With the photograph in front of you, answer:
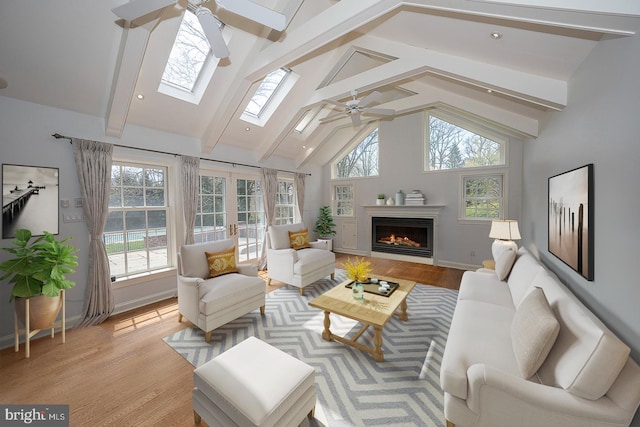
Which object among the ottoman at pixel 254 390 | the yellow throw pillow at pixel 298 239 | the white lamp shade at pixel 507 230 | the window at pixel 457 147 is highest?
the window at pixel 457 147

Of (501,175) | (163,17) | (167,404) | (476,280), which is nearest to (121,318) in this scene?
(167,404)

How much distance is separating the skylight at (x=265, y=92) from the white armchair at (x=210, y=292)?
2.67m

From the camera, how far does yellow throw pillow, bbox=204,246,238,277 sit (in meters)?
3.17

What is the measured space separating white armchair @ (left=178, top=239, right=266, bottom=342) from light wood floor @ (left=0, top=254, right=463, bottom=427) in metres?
0.38

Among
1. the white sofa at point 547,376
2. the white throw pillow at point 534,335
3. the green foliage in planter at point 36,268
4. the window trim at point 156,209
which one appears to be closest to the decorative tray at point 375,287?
the white sofa at point 547,376

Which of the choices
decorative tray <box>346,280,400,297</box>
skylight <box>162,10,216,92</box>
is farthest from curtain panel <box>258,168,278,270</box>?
decorative tray <box>346,280,400,297</box>

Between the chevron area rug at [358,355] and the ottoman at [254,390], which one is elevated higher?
the ottoman at [254,390]

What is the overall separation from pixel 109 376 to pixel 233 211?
3227mm

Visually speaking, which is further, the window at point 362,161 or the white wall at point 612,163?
the window at point 362,161

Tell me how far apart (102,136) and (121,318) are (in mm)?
2446

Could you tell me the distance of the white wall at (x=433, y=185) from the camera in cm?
481

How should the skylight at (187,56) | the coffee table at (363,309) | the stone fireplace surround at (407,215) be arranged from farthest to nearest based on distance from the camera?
the stone fireplace surround at (407,215), the skylight at (187,56), the coffee table at (363,309)

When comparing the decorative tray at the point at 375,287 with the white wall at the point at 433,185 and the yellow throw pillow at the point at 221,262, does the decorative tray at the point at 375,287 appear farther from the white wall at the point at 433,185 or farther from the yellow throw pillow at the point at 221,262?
the white wall at the point at 433,185

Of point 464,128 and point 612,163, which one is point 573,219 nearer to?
point 612,163
